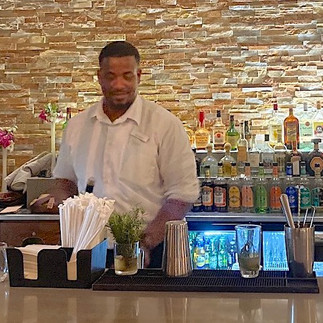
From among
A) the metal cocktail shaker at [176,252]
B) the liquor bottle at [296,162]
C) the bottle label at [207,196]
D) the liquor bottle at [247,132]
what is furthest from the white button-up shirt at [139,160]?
the liquor bottle at [247,132]

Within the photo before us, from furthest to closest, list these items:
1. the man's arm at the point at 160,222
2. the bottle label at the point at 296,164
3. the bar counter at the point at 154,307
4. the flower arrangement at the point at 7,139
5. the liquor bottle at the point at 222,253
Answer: the flower arrangement at the point at 7,139, the bottle label at the point at 296,164, the liquor bottle at the point at 222,253, the man's arm at the point at 160,222, the bar counter at the point at 154,307

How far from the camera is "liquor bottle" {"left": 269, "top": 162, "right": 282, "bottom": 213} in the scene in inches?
143

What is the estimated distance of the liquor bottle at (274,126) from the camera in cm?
397

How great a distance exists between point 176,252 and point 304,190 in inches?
82.4

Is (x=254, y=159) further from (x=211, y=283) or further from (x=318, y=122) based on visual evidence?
(x=211, y=283)

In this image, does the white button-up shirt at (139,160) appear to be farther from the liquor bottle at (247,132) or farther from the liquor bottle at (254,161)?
the liquor bottle at (247,132)

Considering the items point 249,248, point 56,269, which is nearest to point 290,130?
point 249,248

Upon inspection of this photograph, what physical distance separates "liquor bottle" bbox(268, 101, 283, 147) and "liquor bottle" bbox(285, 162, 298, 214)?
30cm

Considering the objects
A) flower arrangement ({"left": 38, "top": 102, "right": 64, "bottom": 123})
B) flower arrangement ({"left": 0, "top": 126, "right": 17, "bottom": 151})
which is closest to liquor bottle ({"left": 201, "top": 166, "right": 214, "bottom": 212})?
flower arrangement ({"left": 38, "top": 102, "right": 64, "bottom": 123})

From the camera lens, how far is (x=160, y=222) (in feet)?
7.33

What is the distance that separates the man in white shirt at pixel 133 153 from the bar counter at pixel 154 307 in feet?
2.29

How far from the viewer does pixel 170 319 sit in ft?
4.52

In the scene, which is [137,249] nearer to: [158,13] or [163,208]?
[163,208]

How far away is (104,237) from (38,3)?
2.92 m
